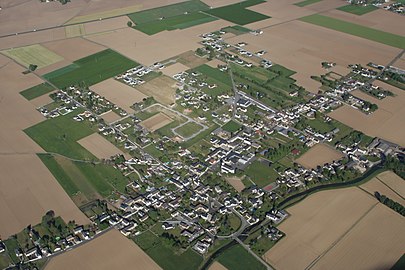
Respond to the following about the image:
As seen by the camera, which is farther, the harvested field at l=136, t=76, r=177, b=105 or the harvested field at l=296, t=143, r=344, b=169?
the harvested field at l=136, t=76, r=177, b=105

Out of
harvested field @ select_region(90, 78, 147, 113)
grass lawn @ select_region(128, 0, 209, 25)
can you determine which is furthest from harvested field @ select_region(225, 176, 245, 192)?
grass lawn @ select_region(128, 0, 209, 25)

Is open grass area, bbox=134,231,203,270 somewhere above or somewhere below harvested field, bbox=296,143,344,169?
below

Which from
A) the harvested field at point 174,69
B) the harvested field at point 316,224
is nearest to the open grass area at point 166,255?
the harvested field at point 316,224

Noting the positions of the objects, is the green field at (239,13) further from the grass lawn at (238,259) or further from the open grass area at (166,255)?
the grass lawn at (238,259)

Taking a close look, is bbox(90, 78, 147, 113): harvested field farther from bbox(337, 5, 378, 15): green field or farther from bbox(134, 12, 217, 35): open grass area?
bbox(337, 5, 378, 15): green field

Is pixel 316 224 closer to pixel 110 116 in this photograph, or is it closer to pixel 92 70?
pixel 110 116

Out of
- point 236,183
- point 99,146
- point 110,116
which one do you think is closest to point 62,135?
point 99,146

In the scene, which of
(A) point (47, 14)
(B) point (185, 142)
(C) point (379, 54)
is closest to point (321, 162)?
(B) point (185, 142)
